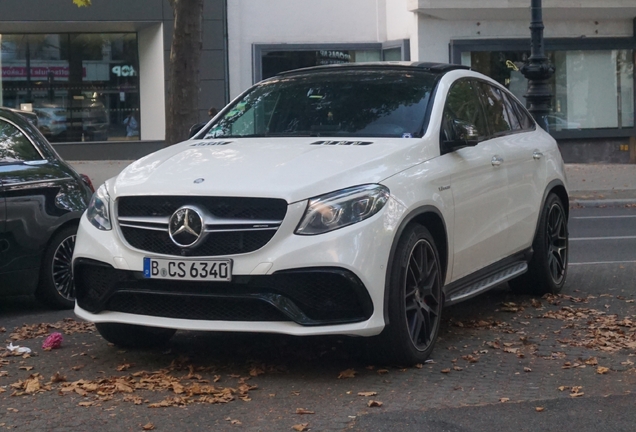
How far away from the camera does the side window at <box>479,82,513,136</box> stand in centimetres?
753

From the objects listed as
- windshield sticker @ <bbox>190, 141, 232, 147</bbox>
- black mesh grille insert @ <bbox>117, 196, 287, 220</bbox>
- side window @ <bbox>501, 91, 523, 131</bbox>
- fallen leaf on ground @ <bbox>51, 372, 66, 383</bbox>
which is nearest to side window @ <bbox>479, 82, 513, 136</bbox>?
side window @ <bbox>501, 91, 523, 131</bbox>

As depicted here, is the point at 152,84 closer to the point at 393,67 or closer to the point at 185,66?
the point at 185,66

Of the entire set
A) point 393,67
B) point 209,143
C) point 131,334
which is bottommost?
point 131,334

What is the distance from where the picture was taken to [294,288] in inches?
207

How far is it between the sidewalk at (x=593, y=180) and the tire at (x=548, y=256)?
930cm

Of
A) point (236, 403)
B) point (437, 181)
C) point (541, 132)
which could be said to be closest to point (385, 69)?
point (437, 181)

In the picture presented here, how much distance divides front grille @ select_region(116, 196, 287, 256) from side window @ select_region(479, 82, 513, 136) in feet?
8.90

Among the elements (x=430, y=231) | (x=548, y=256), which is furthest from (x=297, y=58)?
(x=430, y=231)

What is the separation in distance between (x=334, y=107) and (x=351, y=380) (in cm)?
202

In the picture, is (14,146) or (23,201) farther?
(14,146)

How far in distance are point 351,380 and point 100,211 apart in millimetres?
1722

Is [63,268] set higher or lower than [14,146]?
lower

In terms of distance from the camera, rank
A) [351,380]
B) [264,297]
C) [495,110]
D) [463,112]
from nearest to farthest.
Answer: [264,297] → [351,380] → [463,112] → [495,110]

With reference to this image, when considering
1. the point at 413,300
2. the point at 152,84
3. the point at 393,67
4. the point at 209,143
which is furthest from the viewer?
the point at 152,84
